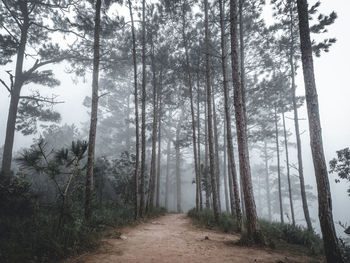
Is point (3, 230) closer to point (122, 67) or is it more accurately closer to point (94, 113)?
point (94, 113)

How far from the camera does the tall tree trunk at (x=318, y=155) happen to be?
4.00 metres

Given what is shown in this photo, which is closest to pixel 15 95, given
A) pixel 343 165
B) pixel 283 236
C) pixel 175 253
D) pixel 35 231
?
pixel 35 231

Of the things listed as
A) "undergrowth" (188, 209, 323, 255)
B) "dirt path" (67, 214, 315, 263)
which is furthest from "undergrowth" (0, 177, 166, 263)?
"undergrowth" (188, 209, 323, 255)

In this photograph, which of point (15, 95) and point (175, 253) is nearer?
point (175, 253)

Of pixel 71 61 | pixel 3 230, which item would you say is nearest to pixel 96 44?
pixel 71 61

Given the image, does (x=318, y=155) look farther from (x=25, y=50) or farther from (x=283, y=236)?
(x=25, y=50)

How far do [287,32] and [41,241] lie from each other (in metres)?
15.0

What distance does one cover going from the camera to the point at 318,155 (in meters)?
4.47

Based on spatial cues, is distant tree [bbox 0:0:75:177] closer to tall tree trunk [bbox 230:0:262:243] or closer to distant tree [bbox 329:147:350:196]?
tall tree trunk [bbox 230:0:262:243]

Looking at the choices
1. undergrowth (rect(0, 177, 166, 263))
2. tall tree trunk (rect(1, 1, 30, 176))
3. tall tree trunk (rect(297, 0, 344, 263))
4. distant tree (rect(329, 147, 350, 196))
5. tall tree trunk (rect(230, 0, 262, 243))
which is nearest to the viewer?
tall tree trunk (rect(297, 0, 344, 263))

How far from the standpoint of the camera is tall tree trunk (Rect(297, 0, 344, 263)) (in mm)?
3998

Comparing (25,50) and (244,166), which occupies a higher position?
(25,50)

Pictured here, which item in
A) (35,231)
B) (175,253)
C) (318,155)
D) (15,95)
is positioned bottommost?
(175,253)

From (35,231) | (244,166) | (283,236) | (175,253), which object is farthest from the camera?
(283,236)
